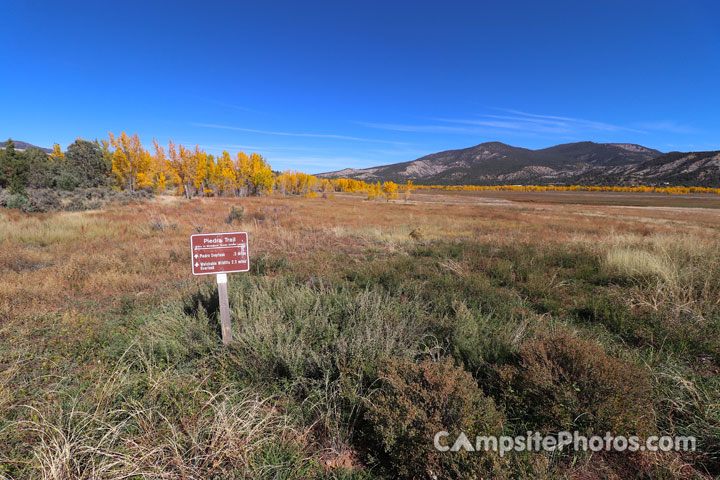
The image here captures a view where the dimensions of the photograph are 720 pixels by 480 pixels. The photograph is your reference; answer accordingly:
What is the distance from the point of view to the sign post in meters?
3.53

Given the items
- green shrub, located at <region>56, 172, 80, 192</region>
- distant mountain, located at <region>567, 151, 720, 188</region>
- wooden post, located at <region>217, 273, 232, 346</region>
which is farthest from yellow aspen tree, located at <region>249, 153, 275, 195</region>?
distant mountain, located at <region>567, 151, 720, 188</region>

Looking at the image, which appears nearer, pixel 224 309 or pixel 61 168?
pixel 224 309

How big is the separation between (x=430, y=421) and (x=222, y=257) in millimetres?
3043

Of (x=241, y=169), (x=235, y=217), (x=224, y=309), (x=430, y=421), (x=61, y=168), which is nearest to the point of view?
(x=430, y=421)

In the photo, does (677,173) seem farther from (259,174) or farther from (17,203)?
(17,203)

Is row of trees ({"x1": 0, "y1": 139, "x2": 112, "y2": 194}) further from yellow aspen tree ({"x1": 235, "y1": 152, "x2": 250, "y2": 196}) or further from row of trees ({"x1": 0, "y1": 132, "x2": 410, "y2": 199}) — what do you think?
yellow aspen tree ({"x1": 235, "y1": 152, "x2": 250, "y2": 196})

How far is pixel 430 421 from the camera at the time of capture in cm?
203

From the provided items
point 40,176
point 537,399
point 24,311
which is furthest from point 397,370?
point 40,176

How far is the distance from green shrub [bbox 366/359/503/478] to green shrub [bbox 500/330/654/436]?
41cm

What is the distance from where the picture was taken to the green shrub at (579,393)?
2164 mm

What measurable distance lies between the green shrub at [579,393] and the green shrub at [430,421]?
41cm

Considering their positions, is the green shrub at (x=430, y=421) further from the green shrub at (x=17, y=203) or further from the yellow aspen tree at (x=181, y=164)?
the yellow aspen tree at (x=181, y=164)

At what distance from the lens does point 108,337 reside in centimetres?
384

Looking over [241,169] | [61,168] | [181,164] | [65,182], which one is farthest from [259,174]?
[65,182]
